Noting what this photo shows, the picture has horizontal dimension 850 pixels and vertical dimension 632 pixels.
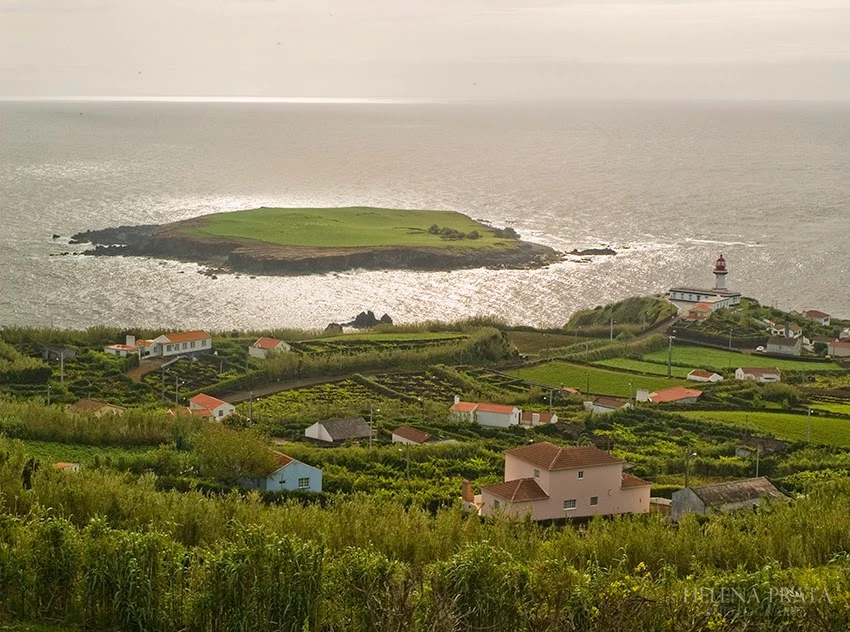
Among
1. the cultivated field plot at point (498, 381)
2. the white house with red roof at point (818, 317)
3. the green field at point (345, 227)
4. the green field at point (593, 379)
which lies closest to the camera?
the cultivated field plot at point (498, 381)

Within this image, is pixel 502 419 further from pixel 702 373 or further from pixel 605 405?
pixel 702 373

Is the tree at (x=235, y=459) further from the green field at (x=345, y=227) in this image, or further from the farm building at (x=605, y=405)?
the green field at (x=345, y=227)

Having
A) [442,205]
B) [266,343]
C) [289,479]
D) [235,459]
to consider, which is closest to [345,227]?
[442,205]

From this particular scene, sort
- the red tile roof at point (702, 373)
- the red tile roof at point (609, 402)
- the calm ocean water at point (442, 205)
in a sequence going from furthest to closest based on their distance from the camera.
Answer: the calm ocean water at point (442, 205) → the red tile roof at point (702, 373) → the red tile roof at point (609, 402)

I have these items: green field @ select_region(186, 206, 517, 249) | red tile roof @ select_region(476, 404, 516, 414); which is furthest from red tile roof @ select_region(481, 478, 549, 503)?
green field @ select_region(186, 206, 517, 249)

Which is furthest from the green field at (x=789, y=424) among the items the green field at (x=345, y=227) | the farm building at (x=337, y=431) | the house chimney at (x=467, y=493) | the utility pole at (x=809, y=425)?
the green field at (x=345, y=227)

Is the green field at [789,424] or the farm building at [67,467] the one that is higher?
the farm building at [67,467]
